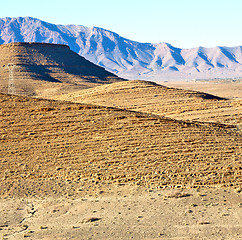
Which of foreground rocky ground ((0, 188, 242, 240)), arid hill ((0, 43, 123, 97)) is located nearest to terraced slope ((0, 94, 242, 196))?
foreground rocky ground ((0, 188, 242, 240))

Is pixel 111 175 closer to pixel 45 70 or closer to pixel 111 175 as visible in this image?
pixel 111 175

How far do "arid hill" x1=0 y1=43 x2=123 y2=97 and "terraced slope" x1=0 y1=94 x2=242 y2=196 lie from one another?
126 feet

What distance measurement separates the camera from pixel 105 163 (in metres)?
19.8

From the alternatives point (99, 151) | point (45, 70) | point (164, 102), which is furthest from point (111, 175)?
point (45, 70)

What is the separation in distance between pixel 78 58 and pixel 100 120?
231 ft

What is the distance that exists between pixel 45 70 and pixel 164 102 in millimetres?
41830

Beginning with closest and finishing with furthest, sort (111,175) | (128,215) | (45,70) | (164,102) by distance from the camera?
1. (128,215)
2. (111,175)
3. (164,102)
4. (45,70)

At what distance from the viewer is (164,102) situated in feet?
148

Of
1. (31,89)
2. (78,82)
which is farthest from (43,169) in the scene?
(78,82)

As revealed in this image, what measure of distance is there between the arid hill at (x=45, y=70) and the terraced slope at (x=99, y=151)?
3853 centimetres

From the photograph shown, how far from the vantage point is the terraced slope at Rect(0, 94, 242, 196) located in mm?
17955

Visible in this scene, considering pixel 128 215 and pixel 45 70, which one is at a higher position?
pixel 45 70

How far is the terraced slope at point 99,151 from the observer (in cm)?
1795

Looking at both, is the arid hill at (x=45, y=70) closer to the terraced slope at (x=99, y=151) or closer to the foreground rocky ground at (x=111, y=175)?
the terraced slope at (x=99, y=151)
